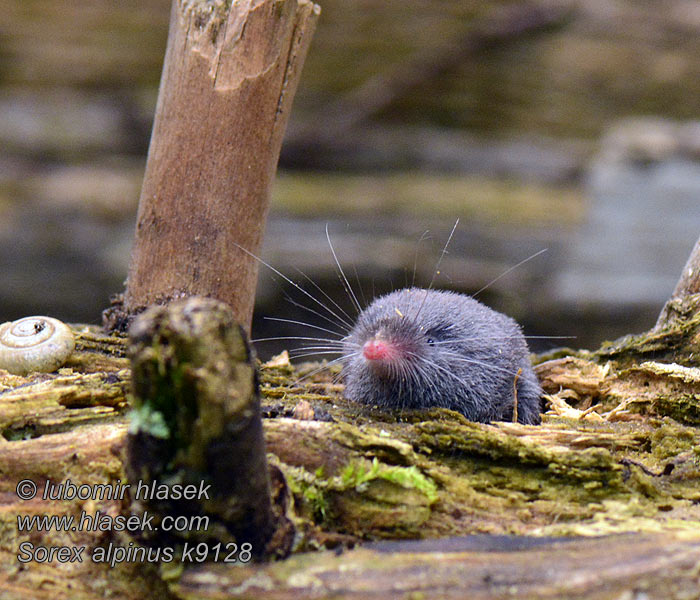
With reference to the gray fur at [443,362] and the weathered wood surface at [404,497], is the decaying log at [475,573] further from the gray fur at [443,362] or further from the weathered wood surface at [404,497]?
the gray fur at [443,362]

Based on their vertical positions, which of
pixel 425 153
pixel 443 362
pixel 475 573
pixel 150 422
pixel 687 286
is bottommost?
pixel 475 573

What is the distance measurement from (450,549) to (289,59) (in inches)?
84.2

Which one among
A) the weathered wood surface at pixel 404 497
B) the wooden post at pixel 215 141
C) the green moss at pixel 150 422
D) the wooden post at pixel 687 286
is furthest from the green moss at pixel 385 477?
the wooden post at pixel 687 286

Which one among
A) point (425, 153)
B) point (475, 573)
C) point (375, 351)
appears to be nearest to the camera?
point (475, 573)

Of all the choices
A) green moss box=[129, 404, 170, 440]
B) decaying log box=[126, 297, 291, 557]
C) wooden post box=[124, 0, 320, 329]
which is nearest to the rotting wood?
decaying log box=[126, 297, 291, 557]

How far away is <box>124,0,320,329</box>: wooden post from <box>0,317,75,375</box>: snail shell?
0.40 metres

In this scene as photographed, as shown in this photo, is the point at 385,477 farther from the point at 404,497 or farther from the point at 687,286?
the point at 687,286

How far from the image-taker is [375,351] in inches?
108

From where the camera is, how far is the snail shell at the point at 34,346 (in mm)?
2873

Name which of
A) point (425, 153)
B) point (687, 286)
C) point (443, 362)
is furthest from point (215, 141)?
point (425, 153)

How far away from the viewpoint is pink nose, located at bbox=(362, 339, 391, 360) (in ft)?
9.02

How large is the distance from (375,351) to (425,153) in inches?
217

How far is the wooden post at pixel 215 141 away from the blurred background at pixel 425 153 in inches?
154

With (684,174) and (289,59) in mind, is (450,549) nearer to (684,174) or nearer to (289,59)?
(289,59)
